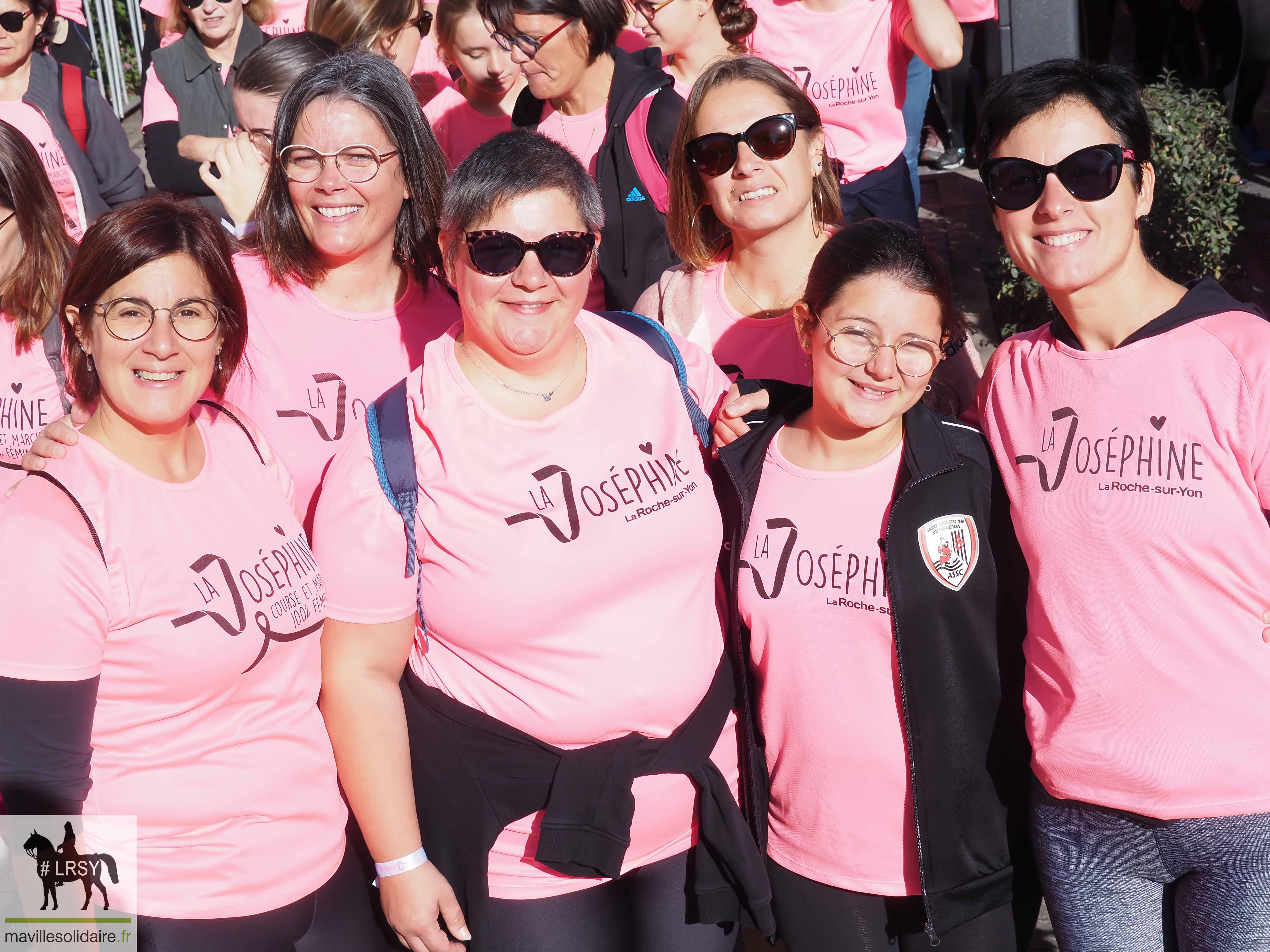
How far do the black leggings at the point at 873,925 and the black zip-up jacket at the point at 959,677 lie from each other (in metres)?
0.05

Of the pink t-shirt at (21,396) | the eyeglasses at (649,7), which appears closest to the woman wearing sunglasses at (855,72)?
the eyeglasses at (649,7)

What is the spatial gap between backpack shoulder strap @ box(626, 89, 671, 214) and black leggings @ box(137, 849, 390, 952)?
88.1 inches

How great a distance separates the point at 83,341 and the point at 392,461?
28.2 inches

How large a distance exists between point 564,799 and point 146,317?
53.3 inches

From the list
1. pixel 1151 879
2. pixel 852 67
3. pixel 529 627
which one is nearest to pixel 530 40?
pixel 852 67

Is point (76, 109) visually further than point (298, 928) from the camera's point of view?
Yes

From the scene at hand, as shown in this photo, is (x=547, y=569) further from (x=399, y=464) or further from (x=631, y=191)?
(x=631, y=191)

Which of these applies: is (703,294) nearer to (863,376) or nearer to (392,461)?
(863,376)

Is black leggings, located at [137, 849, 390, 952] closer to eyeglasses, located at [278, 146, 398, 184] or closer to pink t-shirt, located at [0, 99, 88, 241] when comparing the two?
eyeglasses, located at [278, 146, 398, 184]

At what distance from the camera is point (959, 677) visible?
2.53 metres

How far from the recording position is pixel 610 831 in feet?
8.34

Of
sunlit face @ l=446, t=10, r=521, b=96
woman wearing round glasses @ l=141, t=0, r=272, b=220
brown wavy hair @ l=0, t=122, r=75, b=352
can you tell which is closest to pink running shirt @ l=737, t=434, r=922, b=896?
brown wavy hair @ l=0, t=122, r=75, b=352

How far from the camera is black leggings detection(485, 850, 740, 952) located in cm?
263

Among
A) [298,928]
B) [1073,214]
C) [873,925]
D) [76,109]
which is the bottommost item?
[873,925]
